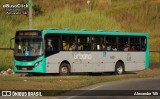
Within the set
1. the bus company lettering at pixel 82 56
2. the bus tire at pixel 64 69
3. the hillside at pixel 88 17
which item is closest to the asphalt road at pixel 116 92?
the bus tire at pixel 64 69

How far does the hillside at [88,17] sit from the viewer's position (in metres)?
53.5

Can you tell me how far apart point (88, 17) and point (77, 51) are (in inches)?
896

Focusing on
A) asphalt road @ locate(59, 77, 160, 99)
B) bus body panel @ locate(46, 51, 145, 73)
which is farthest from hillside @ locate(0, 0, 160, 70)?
asphalt road @ locate(59, 77, 160, 99)

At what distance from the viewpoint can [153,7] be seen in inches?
2800

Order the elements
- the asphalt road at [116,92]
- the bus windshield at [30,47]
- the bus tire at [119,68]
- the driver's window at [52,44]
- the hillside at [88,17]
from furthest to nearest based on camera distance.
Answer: the hillside at [88,17] → the bus tire at [119,68] → the driver's window at [52,44] → the bus windshield at [30,47] → the asphalt road at [116,92]

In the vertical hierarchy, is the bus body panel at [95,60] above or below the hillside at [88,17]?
below

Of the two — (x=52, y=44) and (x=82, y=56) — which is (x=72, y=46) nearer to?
(x=82, y=56)

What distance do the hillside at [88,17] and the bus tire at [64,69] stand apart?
955 centimetres

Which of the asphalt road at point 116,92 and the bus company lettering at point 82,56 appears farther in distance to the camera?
the bus company lettering at point 82,56

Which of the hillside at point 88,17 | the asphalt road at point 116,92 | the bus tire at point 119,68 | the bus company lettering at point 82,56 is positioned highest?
the hillside at point 88,17

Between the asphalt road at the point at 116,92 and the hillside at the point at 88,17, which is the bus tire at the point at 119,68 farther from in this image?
the asphalt road at the point at 116,92

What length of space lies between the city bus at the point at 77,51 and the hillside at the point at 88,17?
936cm

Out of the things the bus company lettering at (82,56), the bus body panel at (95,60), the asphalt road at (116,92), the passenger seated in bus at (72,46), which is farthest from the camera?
the bus company lettering at (82,56)

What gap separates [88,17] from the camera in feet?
184
